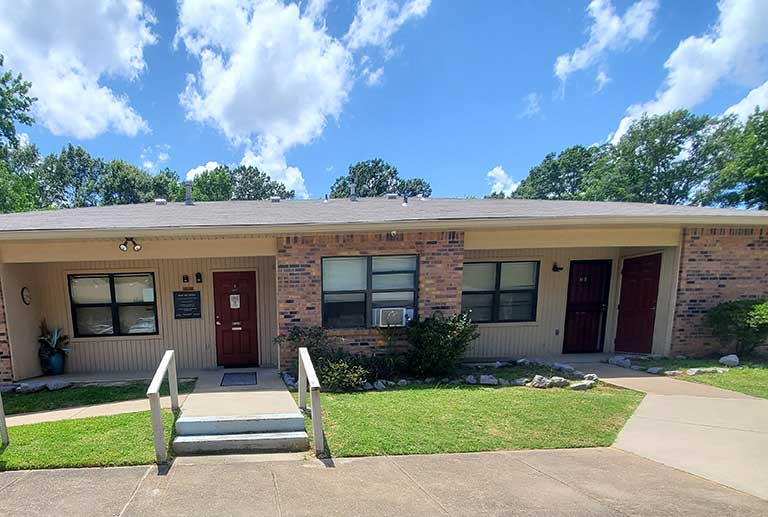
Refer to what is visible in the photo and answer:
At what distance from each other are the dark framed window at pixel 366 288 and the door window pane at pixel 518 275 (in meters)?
2.39

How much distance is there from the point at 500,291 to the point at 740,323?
14.2ft

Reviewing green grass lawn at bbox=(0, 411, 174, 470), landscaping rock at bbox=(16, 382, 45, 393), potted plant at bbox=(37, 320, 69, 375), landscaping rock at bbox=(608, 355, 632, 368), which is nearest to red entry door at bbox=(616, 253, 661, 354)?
landscaping rock at bbox=(608, 355, 632, 368)

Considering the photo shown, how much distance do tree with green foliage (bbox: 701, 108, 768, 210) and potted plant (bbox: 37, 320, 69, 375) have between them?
2857 centimetres

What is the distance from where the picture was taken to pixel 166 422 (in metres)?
4.23

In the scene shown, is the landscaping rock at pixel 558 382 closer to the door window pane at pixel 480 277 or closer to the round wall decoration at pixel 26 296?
the door window pane at pixel 480 277

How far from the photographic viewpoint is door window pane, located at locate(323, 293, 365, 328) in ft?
21.6

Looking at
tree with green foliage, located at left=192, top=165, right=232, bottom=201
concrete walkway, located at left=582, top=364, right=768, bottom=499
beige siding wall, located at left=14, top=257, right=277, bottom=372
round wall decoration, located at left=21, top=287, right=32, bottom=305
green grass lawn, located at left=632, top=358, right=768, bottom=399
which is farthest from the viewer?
tree with green foliage, located at left=192, top=165, right=232, bottom=201

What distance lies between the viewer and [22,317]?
6.25 meters

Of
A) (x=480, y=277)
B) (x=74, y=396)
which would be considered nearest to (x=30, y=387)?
(x=74, y=396)

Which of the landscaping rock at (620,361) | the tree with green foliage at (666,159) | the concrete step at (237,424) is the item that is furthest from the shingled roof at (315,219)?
the tree with green foliage at (666,159)

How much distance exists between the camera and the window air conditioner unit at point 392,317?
6.54 m

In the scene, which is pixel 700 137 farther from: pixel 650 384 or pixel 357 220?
pixel 357 220

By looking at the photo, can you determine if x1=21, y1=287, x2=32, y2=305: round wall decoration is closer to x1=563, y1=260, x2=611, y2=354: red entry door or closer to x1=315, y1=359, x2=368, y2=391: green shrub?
x1=315, y1=359, x2=368, y2=391: green shrub

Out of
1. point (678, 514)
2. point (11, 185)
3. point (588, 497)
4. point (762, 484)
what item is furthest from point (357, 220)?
point (11, 185)
